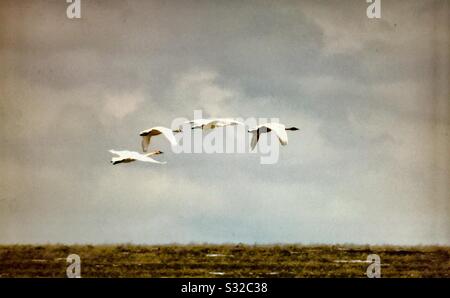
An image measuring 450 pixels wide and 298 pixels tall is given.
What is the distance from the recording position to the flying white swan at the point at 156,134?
9.55 meters

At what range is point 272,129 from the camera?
970 cm

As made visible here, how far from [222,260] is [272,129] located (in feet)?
4.77

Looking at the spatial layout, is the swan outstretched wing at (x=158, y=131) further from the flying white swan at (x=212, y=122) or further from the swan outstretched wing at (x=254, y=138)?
the swan outstretched wing at (x=254, y=138)

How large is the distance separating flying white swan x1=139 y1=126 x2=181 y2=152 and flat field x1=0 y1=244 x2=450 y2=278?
3.45 feet

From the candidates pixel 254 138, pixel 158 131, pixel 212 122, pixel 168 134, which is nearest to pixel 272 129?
pixel 254 138

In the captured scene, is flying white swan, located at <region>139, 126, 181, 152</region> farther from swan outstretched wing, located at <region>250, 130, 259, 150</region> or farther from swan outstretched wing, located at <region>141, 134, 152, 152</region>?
swan outstretched wing, located at <region>250, 130, 259, 150</region>

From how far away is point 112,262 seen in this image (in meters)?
10.4

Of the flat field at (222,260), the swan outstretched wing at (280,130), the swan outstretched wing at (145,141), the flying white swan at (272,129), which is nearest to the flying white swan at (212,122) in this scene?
the flying white swan at (272,129)

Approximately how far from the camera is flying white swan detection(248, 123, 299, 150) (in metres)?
9.55

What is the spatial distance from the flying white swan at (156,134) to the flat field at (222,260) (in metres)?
1.05

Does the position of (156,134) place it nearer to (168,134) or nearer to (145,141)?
(145,141)
